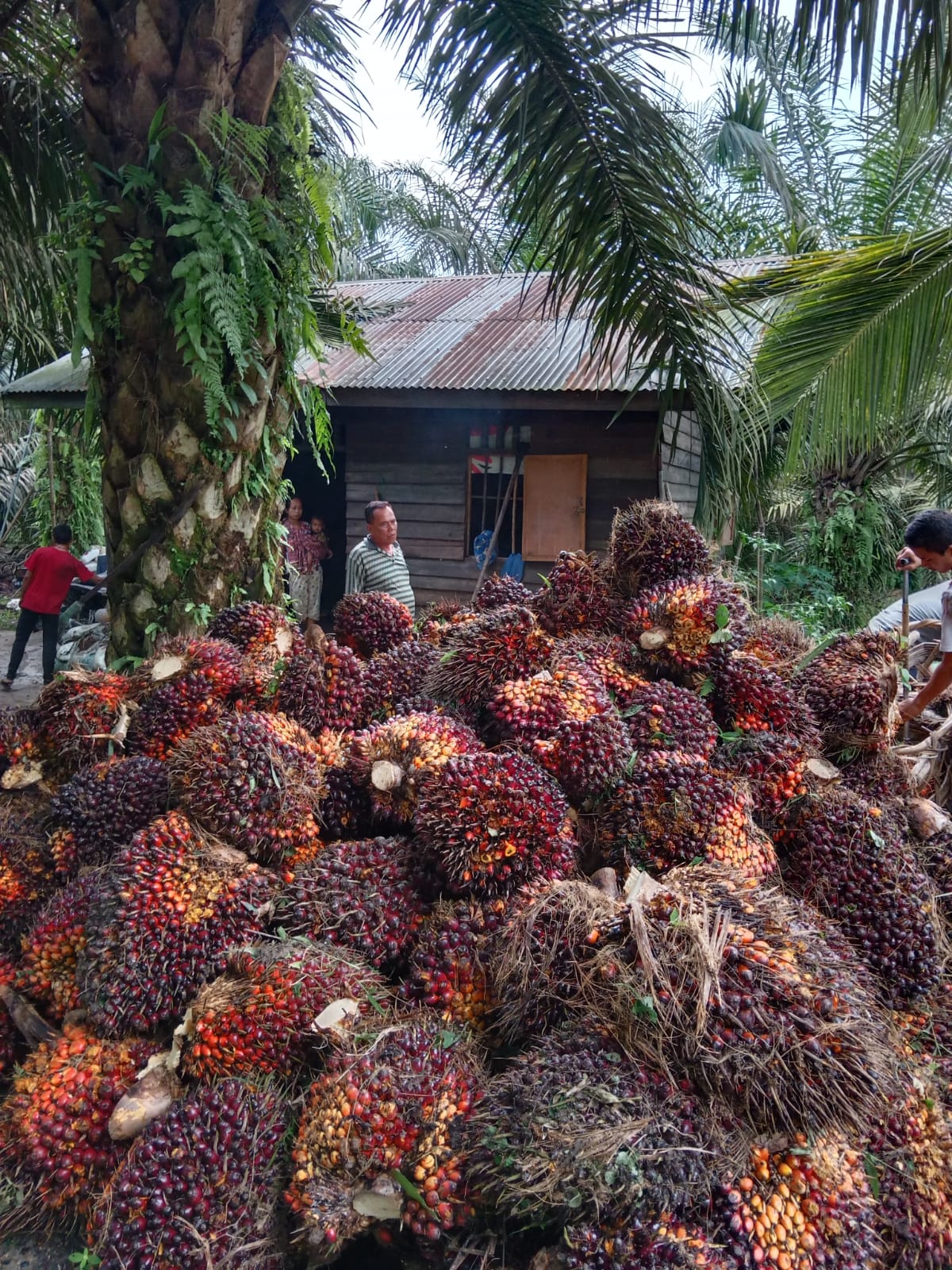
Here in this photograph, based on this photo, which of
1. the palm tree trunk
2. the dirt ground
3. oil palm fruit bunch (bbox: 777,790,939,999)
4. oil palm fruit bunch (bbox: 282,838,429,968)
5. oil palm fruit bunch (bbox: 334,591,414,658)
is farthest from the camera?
the dirt ground

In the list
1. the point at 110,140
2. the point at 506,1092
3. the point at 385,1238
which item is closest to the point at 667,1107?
the point at 506,1092

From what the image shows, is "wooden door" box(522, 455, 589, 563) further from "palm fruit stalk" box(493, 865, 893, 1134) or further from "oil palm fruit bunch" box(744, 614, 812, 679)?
"palm fruit stalk" box(493, 865, 893, 1134)

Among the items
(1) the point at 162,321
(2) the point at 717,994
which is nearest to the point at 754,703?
(2) the point at 717,994

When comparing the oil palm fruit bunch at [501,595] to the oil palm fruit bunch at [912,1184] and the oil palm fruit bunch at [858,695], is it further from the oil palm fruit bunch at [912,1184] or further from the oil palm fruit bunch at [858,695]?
the oil palm fruit bunch at [912,1184]

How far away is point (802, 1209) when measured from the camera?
1.24 m

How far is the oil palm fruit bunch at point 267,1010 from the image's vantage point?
1.45 metres

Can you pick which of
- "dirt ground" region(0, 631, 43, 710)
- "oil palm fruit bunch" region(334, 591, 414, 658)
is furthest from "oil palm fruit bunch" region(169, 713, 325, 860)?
"dirt ground" region(0, 631, 43, 710)

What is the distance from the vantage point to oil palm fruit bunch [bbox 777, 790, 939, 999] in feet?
5.76

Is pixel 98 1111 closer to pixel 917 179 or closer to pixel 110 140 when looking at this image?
pixel 110 140

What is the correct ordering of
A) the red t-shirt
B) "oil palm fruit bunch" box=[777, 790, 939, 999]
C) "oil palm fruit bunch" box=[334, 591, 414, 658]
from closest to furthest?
1. "oil palm fruit bunch" box=[777, 790, 939, 999]
2. "oil palm fruit bunch" box=[334, 591, 414, 658]
3. the red t-shirt

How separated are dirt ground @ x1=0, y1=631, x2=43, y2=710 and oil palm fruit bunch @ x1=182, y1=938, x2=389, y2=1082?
642cm

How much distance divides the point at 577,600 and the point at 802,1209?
60.2 inches

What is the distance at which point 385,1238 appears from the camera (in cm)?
133

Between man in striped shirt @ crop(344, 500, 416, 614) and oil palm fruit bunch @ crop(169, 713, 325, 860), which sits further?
man in striped shirt @ crop(344, 500, 416, 614)
